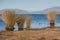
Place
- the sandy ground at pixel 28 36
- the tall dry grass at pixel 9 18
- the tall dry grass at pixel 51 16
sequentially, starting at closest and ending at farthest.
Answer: the sandy ground at pixel 28 36 < the tall dry grass at pixel 9 18 < the tall dry grass at pixel 51 16

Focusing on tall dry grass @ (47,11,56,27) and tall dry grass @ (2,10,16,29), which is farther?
tall dry grass @ (47,11,56,27)

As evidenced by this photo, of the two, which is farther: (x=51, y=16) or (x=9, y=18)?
(x=51, y=16)

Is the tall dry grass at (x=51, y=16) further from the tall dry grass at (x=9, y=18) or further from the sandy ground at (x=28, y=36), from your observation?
the sandy ground at (x=28, y=36)

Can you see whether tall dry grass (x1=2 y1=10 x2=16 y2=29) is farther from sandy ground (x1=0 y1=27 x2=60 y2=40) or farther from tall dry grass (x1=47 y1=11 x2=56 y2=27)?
tall dry grass (x1=47 y1=11 x2=56 y2=27)

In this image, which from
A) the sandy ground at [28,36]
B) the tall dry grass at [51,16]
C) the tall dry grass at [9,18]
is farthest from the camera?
the tall dry grass at [51,16]

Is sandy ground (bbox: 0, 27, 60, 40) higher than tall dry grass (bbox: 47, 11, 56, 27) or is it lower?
lower

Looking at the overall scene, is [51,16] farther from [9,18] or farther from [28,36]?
[28,36]

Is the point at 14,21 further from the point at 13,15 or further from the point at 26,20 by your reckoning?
the point at 26,20

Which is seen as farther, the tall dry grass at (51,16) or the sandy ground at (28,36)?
the tall dry grass at (51,16)

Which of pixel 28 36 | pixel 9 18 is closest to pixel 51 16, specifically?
pixel 9 18

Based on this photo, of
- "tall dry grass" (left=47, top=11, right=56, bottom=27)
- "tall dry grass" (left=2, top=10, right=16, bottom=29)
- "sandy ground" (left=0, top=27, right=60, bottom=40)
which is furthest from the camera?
"tall dry grass" (left=47, top=11, right=56, bottom=27)

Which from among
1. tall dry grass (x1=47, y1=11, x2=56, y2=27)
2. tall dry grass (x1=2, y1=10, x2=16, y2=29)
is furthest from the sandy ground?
tall dry grass (x1=47, y1=11, x2=56, y2=27)

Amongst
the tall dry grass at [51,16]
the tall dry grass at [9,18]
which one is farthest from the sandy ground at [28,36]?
the tall dry grass at [51,16]

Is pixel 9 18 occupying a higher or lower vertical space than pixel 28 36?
higher
